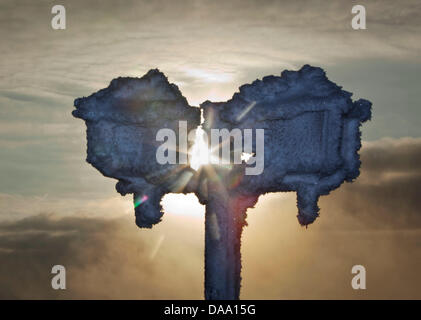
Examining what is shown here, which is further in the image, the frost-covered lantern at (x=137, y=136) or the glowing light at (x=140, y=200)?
the glowing light at (x=140, y=200)

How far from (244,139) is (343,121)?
1.33 meters

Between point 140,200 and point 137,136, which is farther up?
point 137,136

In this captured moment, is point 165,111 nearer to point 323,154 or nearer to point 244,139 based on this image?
point 244,139

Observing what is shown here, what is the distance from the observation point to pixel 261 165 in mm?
13273

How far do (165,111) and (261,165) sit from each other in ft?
4.81

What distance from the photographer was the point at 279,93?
13297 mm

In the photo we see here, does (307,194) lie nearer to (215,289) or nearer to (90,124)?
(215,289)

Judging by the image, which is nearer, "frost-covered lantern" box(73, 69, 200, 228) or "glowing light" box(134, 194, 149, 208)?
"frost-covered lantern" box(73, 69, 200, 228)

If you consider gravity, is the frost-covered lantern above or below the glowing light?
above

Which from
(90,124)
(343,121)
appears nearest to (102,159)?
(90,124)

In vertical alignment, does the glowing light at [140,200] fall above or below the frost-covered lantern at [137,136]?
below

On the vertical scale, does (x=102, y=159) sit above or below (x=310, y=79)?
Result: below
